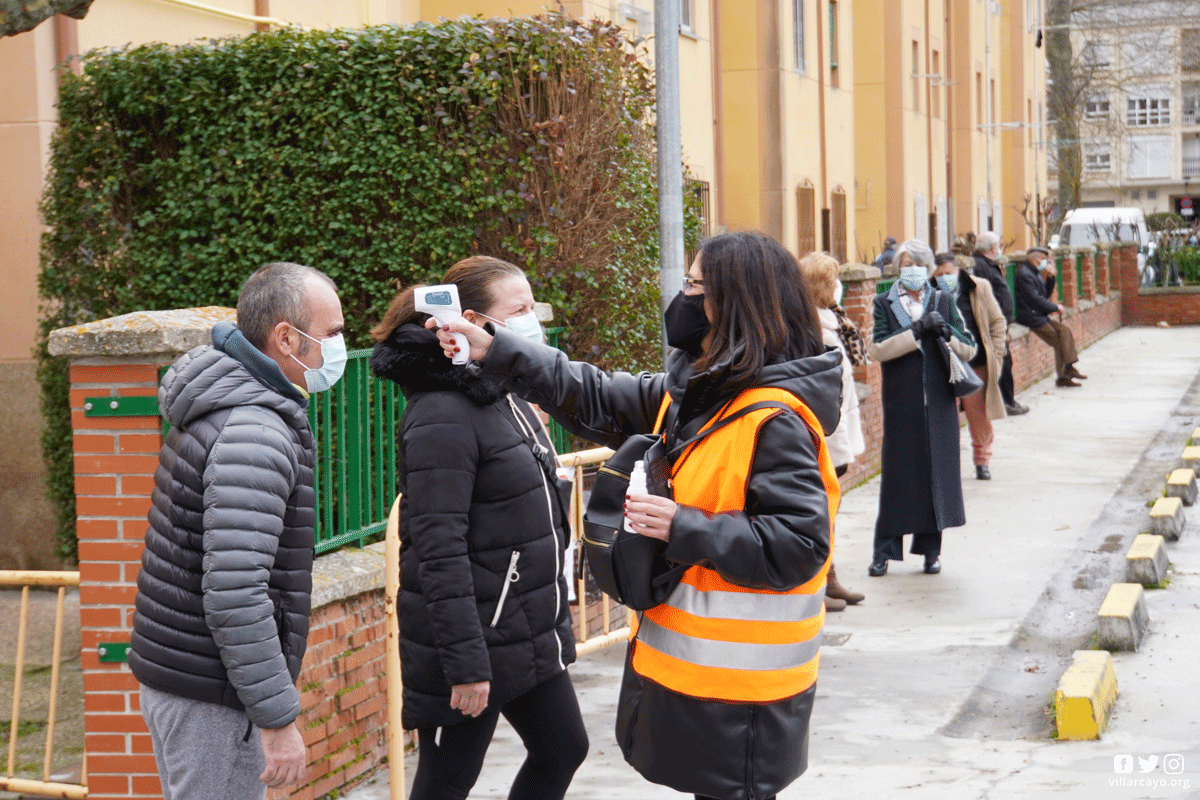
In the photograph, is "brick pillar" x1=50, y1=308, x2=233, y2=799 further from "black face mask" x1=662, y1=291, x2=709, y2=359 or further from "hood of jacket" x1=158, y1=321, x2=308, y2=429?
"black face mask" x1=662, y1=291, x2=709, y2=359

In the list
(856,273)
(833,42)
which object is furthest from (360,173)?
(833,42)

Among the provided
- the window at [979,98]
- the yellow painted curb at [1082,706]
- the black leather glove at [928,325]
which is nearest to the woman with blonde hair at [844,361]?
the black leather glove at [928,325]

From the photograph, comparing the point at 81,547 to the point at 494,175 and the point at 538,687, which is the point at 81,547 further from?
the point at 494,175

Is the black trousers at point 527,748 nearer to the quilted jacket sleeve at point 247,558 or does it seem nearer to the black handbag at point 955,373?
the quilted jacket sleeve at point 247,558

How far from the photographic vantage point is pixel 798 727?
322 centimetres

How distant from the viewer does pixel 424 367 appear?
3.77 metres

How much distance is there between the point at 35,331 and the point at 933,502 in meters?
5.64

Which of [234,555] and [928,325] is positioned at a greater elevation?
[928,325]

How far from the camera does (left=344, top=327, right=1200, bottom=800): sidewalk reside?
5.29 metres

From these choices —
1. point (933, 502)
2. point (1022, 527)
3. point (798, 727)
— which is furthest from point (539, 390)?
point (1022, 527)

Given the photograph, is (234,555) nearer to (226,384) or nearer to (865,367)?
(226,384)

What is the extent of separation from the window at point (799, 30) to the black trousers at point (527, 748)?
20.0m

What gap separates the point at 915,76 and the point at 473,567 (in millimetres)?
27988

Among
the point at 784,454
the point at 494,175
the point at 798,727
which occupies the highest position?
the point at 494,175
